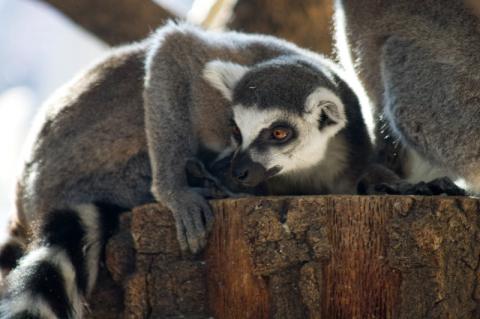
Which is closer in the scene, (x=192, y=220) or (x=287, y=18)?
(x=192, y=220)

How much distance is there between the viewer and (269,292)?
148 inches

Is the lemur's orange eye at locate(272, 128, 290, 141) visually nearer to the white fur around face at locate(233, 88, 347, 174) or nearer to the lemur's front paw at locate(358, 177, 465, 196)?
the white fur around face at locate(233, 88, 347, 174)

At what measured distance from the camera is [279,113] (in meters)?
4.59

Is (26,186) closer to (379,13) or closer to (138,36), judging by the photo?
(138,36)

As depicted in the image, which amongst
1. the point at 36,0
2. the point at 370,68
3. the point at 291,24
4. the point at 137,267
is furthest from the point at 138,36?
the point at 137,267

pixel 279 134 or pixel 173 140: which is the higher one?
pixel 279 134

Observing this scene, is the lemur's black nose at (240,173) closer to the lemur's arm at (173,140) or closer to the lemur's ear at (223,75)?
the lemur's arm at (173,140)

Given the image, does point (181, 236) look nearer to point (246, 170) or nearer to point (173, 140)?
point (246, 170)

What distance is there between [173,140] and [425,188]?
1.52m

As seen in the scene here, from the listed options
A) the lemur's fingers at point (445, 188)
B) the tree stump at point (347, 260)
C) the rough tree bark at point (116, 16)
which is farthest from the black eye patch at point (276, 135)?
the rough tree bark at point (116, 16)

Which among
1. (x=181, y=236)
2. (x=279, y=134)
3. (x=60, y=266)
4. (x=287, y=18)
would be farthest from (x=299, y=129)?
(x=287, y=18)

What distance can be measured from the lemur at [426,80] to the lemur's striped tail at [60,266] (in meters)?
1.82

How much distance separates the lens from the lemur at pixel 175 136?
4422mm

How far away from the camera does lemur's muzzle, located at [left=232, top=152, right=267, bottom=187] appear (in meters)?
4.24
